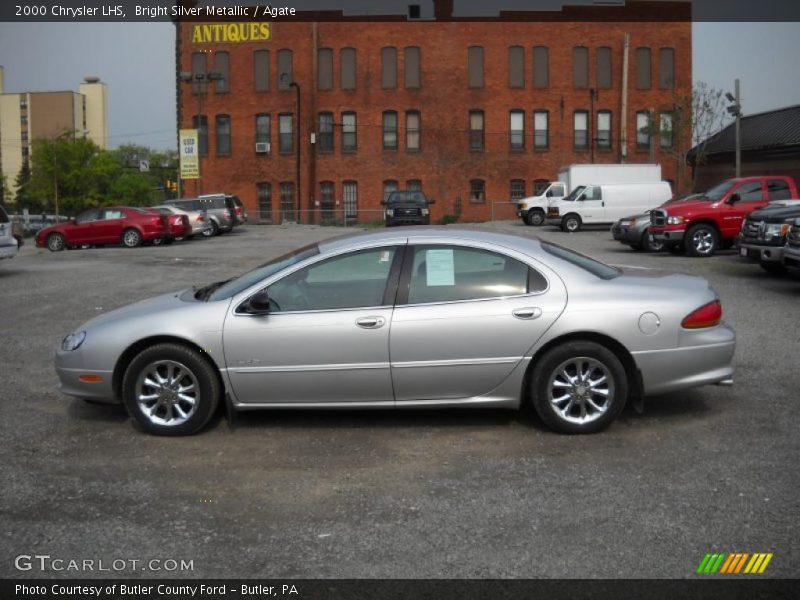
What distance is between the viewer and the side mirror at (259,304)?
21.6 ft

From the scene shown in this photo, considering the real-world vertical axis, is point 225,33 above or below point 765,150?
above

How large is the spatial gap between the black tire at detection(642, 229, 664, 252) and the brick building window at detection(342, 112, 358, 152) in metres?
34.6

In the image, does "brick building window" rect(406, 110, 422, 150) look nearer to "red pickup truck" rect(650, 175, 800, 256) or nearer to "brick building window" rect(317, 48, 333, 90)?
"brick building window" rect(317, 48, 333, 90)

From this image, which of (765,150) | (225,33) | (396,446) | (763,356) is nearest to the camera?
(396,446)

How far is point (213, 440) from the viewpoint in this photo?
6.70 m

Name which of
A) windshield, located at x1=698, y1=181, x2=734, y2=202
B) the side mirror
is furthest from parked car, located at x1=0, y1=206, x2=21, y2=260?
windshield, located at x1=698, y1=181, x2=734, y2=202

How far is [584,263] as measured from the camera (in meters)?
7.18

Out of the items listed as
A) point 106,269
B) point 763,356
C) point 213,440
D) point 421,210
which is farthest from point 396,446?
point 421,210

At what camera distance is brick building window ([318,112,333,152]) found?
5662 centimetres

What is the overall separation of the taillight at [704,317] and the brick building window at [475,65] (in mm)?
51514

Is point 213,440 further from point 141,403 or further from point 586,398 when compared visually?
point 586,398

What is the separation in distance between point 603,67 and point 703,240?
37288 mm

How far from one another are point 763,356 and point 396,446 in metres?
4.74

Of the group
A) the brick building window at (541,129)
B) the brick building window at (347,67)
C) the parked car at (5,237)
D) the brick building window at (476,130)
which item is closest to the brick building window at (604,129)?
the brick building window at (541,129)
